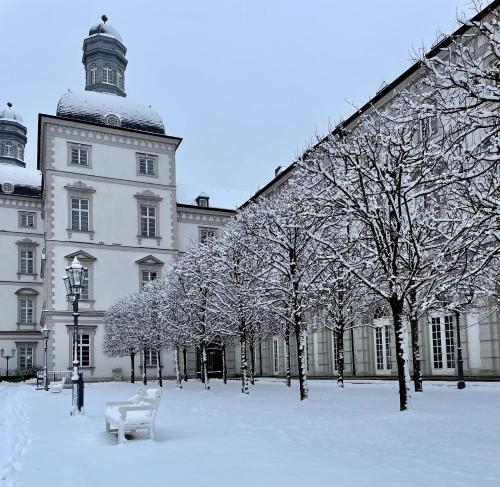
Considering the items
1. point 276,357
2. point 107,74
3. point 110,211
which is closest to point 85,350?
point 110,211

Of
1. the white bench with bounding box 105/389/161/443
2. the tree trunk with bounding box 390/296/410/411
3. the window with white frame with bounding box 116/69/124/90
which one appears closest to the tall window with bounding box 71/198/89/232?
the window with white frame with bounding box 116/69/124/90

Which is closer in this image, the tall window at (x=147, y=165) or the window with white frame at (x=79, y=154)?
the window with white frame at (x=79, y=154)

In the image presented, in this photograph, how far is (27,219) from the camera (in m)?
62.4

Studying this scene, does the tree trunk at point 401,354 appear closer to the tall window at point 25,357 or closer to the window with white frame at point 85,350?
the window with white frame at point 85,350

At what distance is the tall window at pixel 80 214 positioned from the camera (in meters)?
48.5

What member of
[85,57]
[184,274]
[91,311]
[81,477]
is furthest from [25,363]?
[81,477]

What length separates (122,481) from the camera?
27.8 feet

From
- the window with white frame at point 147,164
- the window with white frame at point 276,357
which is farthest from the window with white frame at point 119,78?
the window with white frame at point 276,357

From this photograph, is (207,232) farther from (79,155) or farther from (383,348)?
(383,348)

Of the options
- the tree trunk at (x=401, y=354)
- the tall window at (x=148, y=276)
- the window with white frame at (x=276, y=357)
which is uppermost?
the tall window at (x=148, y=276)

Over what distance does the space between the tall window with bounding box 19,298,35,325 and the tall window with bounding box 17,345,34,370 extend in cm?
240

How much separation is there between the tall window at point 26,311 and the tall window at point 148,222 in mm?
17815

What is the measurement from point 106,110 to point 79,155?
184 inches

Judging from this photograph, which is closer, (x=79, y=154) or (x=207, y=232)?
(x=79, y=154)
